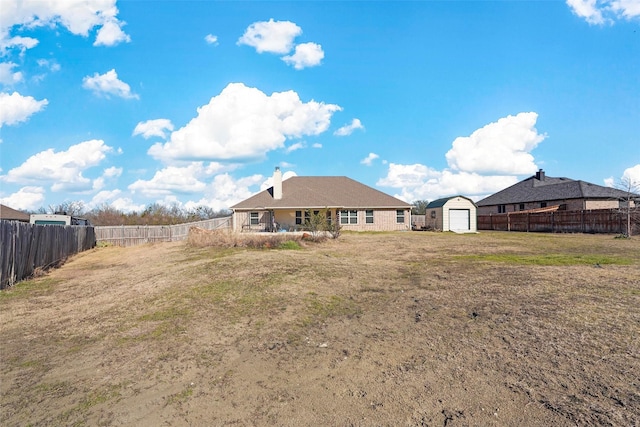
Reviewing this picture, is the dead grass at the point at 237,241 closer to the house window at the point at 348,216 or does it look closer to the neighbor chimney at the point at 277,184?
the house window at the point at 348,216

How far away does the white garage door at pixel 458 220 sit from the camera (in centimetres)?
3175

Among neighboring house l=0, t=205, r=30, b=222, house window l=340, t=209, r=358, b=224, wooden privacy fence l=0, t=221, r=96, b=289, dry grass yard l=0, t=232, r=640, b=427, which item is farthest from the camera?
neighboring house l=0, t=205, r=30, b=222

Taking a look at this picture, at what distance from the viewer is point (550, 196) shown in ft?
119

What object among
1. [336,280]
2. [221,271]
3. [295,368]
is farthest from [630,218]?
[295,368]

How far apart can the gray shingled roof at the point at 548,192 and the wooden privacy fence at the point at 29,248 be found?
38048 millimetres

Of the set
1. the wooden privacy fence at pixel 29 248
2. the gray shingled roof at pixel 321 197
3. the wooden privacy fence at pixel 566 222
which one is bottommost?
the wooden privacy fence at pixel 29 248

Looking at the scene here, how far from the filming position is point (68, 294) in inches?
352

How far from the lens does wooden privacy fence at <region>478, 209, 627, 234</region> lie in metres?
25.5

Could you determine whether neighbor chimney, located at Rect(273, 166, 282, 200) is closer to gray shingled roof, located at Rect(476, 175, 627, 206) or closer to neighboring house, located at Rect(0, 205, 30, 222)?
neighboring house, located at Rect(0, 205, 30, 222)

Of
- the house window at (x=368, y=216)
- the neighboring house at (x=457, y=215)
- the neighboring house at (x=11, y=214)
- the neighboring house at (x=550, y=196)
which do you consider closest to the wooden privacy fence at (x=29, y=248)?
the house window at (x=368, y=216)

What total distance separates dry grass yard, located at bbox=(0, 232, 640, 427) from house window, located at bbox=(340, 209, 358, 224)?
2326 centimetres

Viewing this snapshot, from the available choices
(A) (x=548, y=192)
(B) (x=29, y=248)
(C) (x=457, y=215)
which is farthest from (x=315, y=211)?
(A) (x=548, y=192)

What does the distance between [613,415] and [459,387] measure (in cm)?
118

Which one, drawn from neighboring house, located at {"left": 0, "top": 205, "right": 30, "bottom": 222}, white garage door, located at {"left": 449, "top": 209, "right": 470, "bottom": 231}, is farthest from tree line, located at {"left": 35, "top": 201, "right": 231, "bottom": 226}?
white garage door, located at {"left": 449, "top": 209, "right": 470, "bottom": 231}
